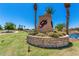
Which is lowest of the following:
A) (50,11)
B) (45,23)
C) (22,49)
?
(22,49)

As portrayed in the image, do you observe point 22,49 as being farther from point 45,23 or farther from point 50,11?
point 50,11

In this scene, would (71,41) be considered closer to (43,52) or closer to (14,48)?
(43,52)

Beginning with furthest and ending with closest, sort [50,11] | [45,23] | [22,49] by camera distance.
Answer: [45,23]
[50,11]
[22,49]

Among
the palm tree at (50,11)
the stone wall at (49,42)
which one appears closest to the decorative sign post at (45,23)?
the palm tree at (50,11)

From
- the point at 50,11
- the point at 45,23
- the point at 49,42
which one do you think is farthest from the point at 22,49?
the point at 50,11

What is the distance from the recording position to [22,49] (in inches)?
335

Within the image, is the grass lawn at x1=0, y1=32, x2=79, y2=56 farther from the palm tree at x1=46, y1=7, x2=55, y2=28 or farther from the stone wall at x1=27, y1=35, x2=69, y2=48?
the palm tree at x1=46, y1=7, x2=55, y2=28

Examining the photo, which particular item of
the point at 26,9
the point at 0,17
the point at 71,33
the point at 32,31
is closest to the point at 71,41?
the point at 71,33

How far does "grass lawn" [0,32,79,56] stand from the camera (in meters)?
8.25

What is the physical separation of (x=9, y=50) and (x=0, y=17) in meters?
1.50

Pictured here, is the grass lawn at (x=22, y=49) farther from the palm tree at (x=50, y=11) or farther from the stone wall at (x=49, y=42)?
the palm tree at (x=50, y=11)

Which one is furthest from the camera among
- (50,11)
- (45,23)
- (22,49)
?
(45,23)

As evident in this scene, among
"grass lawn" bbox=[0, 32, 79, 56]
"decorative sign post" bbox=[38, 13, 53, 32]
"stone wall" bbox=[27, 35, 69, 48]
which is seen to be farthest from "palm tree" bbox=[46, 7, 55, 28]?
"grass lawn" bbox=[0, 32, 79, 56]

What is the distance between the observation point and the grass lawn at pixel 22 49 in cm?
825
